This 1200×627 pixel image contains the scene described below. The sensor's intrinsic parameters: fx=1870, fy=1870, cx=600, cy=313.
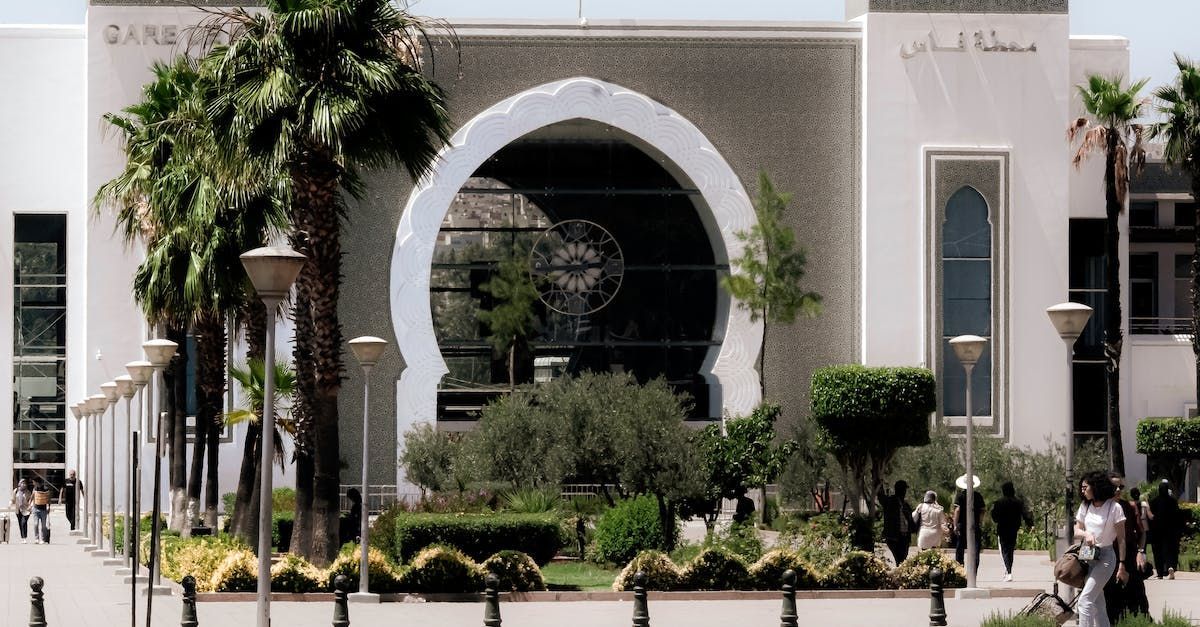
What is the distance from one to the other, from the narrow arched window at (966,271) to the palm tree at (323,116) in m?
24.0

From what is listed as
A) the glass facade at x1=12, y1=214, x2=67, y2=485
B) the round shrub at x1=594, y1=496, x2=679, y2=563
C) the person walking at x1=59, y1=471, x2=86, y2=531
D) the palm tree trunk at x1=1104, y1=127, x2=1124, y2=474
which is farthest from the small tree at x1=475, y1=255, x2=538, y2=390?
the round shrub at x1=594, y1=496, x2=679, y2=563

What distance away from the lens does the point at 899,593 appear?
24.5 m

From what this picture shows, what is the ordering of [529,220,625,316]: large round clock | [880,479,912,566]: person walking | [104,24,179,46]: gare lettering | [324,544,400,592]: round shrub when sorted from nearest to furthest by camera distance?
1. [324,544,400,592]: round shrub
2. [880,479,912,566]: person walking
3. [104,24,179,46]: gare lettering
4. [529,220,625,316]: large round clock

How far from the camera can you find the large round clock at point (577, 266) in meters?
49.8

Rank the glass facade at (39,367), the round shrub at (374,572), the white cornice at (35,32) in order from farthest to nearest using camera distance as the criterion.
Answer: the glass facade at (39,367) < the white cornice at (35,32) < the round shrub at (374,572)

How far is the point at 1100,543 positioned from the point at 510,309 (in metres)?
33.1

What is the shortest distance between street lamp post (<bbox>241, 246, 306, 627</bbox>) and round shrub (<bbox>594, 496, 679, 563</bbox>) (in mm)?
10893

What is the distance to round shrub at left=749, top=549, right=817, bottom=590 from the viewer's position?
961 inches

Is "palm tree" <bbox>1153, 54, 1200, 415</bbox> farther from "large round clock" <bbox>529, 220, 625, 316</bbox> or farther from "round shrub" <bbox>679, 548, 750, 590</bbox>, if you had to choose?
"round shrub" <bbox>679, 548, 750, 590</bbox>

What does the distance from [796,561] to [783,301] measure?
2118cm

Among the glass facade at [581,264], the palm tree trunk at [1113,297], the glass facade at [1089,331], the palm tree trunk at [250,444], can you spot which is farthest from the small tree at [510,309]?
the palm tree trunk at [250,444]

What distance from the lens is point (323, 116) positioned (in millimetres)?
24000

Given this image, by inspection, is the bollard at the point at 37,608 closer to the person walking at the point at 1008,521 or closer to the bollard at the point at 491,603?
the bollard at the point at 491,603

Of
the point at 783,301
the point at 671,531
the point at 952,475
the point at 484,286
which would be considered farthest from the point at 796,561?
the point at 484,286
